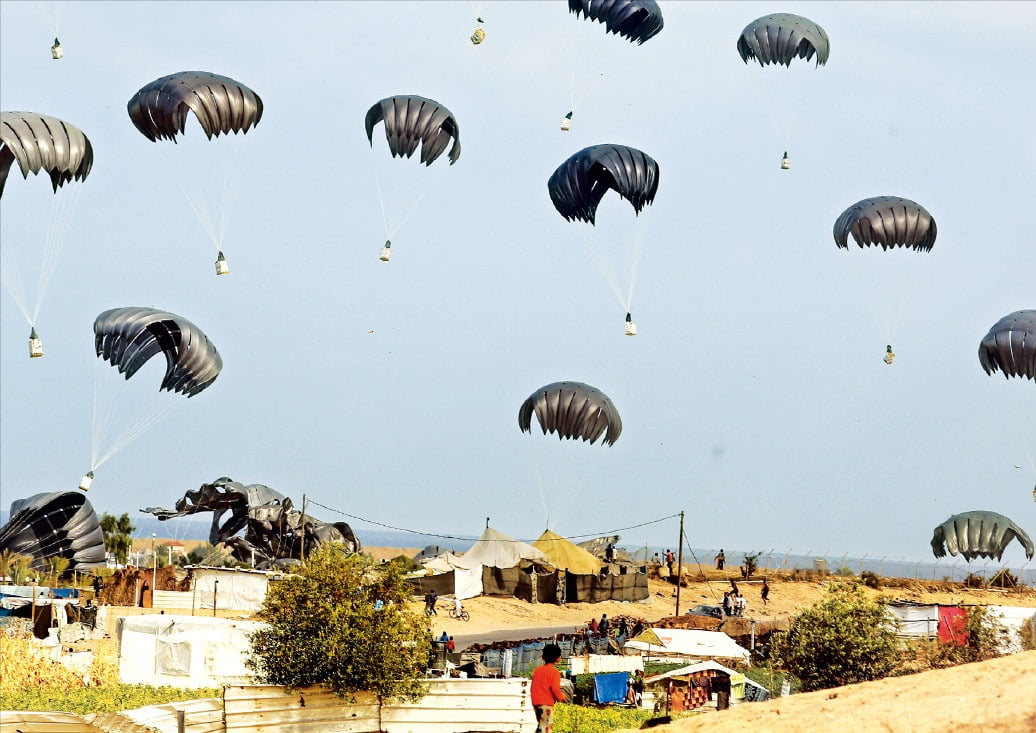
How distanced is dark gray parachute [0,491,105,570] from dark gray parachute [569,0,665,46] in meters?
28.1

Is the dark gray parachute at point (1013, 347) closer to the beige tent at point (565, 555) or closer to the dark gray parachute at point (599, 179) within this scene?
the dark gray parachute at point (599, 179)

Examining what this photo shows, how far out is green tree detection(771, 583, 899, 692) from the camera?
22.1 metres

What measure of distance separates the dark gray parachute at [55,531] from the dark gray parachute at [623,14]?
2806cm

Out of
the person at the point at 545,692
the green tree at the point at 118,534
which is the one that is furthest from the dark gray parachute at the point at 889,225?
the green tree at the point at 118,534

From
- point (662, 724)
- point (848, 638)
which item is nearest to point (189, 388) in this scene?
point (848, 638)

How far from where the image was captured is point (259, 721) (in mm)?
15992

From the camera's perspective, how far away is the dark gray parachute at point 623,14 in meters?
39.2

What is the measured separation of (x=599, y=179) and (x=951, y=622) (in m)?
16.3

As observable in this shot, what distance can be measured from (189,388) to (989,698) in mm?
31115

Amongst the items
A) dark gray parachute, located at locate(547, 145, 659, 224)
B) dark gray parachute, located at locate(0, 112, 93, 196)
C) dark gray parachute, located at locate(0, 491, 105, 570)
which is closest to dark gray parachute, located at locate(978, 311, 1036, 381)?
dark gray parachute, located at locate(547, 145, 659, 224)

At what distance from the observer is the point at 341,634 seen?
1645 cm

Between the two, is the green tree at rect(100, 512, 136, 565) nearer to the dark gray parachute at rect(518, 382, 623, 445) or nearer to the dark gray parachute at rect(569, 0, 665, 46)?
the dark gray parachute at rect(518, 382, 623, 445)

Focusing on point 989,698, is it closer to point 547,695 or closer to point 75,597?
point 547,695

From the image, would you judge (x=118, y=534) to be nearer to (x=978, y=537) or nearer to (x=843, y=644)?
(x=978, y=537)
